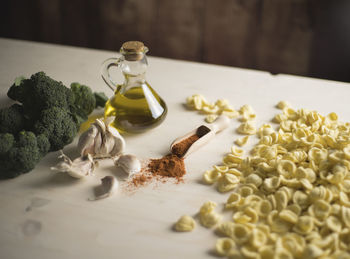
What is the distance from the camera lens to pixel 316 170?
105cm

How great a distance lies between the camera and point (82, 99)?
1.29 meters

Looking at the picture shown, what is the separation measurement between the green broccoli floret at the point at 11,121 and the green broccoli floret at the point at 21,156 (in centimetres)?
9

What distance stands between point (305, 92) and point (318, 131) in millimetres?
303

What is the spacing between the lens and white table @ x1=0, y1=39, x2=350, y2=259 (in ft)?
2.95

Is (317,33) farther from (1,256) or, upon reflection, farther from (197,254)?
(1,256)

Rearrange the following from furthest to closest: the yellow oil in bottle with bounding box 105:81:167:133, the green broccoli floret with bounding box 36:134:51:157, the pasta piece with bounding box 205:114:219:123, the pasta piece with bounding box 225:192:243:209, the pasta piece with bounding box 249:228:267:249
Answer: the pasta piece with bounding box 205:114:219:123, the yellow oil in bottle with bounding box 105:81:167:133, the green broccoli floret with bounding box 36:134:51:157, the pasta piece with bounding box 225:192:243:209, the pasta piece with bounding box 249:228:267:249

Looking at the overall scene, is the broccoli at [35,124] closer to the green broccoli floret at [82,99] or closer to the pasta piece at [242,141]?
the green broccoli floret at [82,99]

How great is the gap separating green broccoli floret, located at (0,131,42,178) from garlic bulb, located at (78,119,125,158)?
127 mm

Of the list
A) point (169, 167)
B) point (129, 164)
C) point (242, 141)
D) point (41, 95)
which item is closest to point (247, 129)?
point (242, 141)

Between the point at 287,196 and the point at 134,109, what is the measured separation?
52 centimetres

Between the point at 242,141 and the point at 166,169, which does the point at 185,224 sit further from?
the point at 242,141

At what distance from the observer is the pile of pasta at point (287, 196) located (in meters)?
0.88

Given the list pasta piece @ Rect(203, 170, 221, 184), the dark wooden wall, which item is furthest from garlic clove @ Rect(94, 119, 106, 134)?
the dark wooden wall

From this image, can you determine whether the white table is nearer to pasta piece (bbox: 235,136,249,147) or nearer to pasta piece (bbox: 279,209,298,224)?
pasta piece (bbox: 235,136,249,147)
